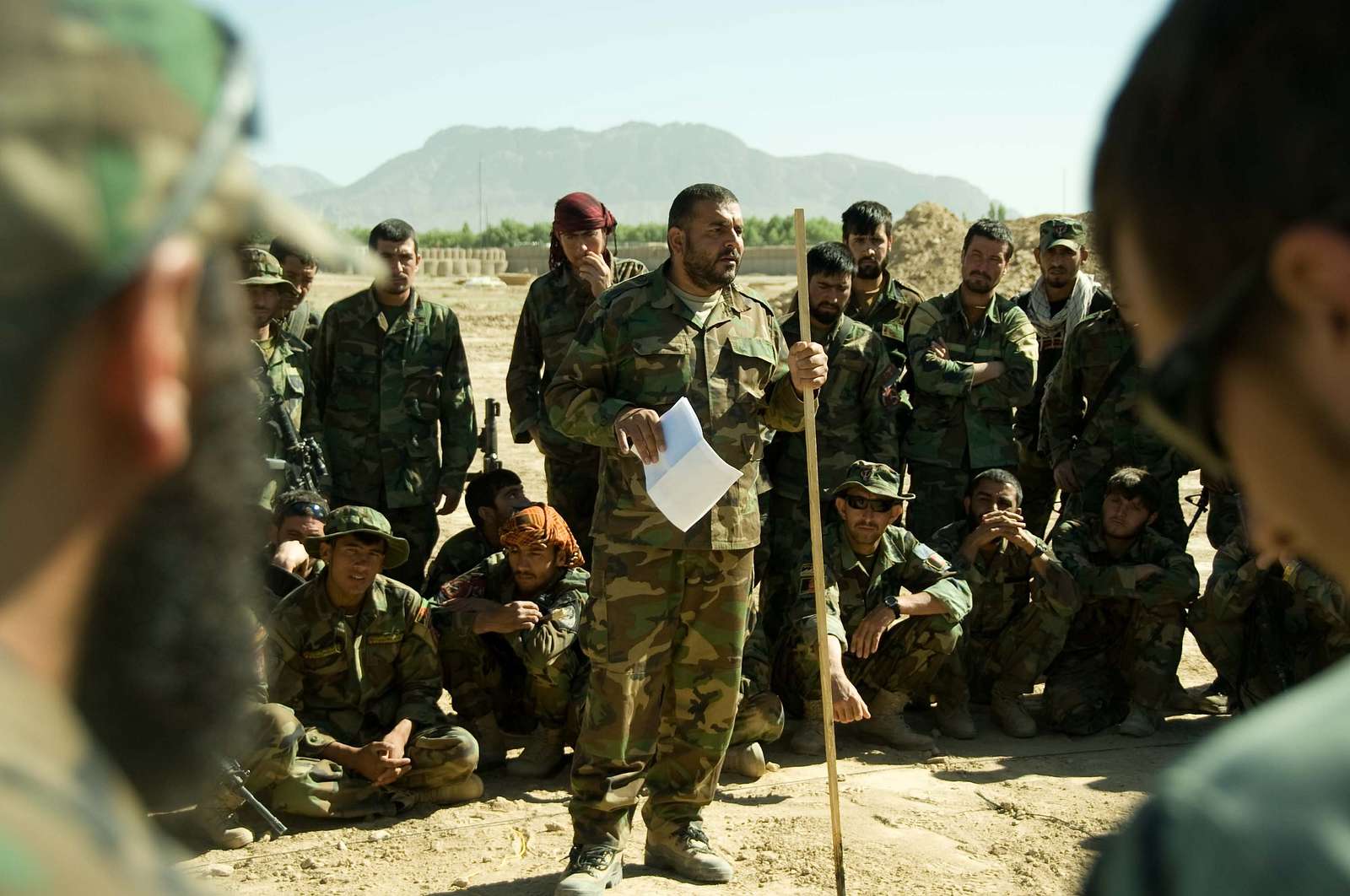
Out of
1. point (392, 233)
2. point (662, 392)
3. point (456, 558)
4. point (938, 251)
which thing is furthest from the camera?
point (938, 251)

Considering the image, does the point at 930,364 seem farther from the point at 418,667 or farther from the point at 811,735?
the point at 418,667

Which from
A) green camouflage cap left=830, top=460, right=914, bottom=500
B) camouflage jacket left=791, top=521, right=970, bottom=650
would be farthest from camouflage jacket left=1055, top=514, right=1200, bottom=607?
green camouflage cap left=830, top=460, right=914, bottom=500

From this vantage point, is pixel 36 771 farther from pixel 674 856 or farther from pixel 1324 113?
pixel 674 856

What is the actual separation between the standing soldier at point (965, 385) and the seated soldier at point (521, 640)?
2100mm

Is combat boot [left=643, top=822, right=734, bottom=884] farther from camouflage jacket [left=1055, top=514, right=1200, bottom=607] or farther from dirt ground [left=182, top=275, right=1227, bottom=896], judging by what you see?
camouflage jacket [left=1055, top=514, right=1200, bottom=607]

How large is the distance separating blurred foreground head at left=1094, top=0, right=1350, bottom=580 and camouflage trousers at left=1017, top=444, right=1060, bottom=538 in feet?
24.7

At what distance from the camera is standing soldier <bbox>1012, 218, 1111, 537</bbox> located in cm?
833

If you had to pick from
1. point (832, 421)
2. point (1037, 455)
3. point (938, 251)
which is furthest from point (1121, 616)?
point (938, 251)

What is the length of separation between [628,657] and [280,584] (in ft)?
6.82

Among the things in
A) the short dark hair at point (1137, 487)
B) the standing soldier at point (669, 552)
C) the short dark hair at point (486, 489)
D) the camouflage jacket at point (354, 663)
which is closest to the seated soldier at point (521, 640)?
the camouflage jacket at point (354, 663)

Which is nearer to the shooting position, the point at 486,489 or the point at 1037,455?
the point at 486,489

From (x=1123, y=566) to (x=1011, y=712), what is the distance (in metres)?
0.86

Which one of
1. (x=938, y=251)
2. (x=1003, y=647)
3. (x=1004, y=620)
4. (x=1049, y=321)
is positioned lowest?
(x=1003, y=647)

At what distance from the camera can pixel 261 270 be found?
7.09 metres
